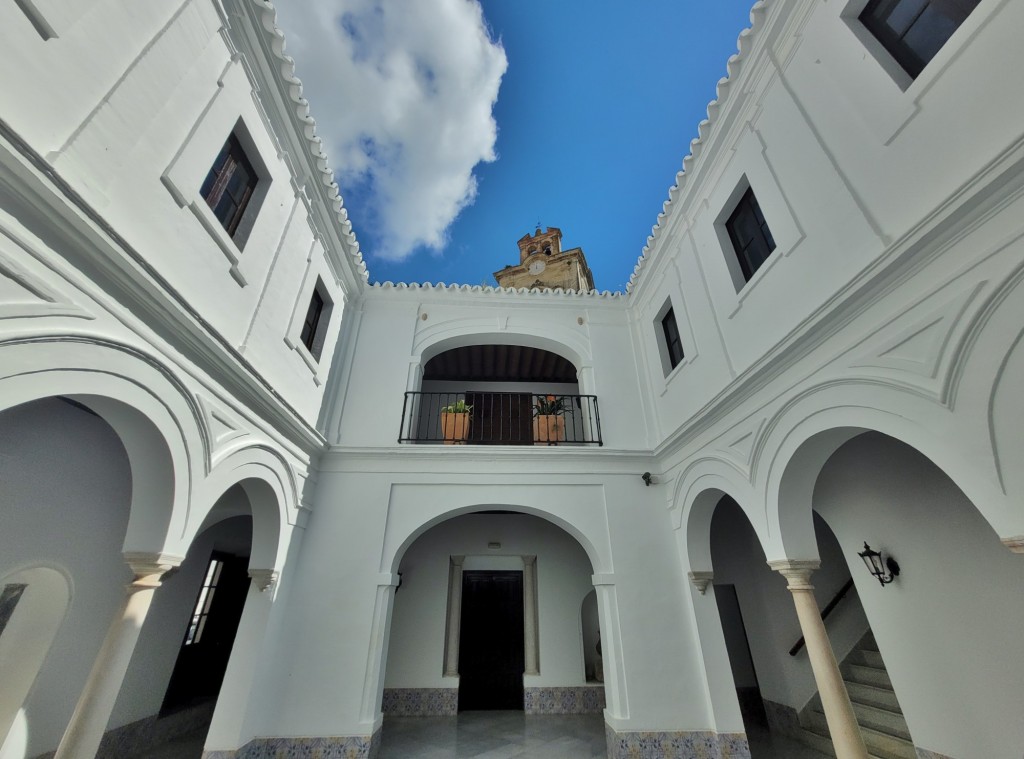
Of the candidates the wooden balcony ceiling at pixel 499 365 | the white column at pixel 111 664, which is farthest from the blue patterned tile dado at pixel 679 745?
the wooden balcony ceiling at pixel 499 365

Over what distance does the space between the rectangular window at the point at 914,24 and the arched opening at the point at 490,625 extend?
5.71m

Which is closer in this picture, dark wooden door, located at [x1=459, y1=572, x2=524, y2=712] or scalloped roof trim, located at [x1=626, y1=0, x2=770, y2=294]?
scalloped roof trim, located at [x1=626, y1=0, x2=770, y2=294]

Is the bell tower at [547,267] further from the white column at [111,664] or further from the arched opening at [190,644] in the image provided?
the white column at [111,664]

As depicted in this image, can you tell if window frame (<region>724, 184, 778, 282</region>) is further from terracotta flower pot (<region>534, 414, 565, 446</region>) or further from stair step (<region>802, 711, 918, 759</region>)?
stair step (<region>802, 711, 918, 759</region>)

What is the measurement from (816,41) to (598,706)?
25.4 feet

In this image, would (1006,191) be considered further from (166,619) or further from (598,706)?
(166,619)

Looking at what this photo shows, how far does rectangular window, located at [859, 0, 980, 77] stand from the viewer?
2.27m

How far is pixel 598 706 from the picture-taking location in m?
5.83

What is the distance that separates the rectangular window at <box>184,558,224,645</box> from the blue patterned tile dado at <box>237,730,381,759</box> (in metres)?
3.16

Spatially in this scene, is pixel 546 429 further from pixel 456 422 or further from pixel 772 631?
pixel 772 631

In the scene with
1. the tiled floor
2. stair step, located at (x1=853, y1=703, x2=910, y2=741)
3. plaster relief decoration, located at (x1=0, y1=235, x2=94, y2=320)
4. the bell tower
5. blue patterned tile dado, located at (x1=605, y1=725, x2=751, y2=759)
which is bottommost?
the tiled floor

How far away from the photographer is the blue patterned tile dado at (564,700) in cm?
581

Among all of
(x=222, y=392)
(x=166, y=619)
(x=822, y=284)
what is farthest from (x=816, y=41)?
(x=166, y=619)

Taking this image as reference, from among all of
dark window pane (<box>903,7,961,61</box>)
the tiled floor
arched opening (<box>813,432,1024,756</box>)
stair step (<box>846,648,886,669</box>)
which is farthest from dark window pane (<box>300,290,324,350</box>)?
stair step (<box>846,648,886,669</box>)
